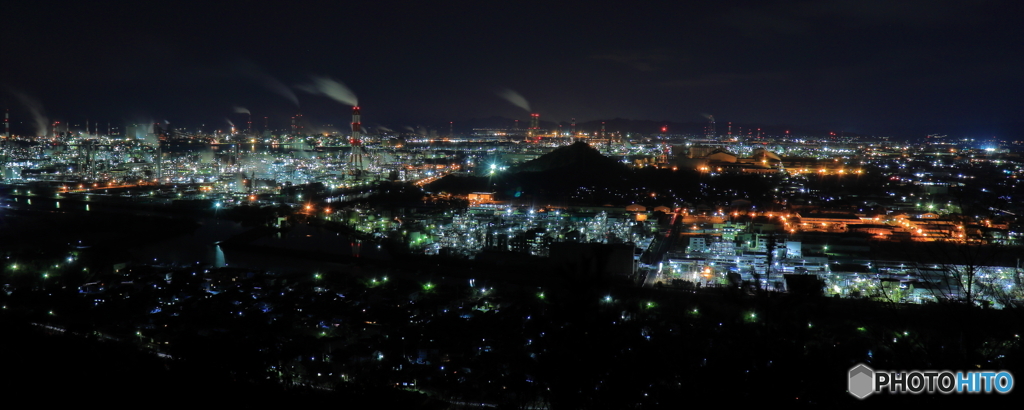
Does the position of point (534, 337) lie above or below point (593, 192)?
below

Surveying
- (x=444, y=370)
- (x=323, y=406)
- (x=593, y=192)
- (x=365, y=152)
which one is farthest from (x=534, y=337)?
(x=365, y=152)

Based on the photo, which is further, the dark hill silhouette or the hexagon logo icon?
the dark hill silhouette

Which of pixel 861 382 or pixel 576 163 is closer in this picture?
pixel 861 382

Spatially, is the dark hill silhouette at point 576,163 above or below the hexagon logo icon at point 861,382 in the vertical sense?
above

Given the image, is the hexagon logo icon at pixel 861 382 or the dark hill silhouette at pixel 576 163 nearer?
the hexagon logo icon at pixel 861 382

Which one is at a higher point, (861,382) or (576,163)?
(576,163)

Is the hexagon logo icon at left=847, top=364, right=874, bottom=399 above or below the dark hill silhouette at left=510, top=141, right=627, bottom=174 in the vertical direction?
below

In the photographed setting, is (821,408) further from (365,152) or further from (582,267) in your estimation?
(365,152)

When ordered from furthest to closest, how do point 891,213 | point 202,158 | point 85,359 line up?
1. point 202,158
2. point 891,213
3. point 85,359
